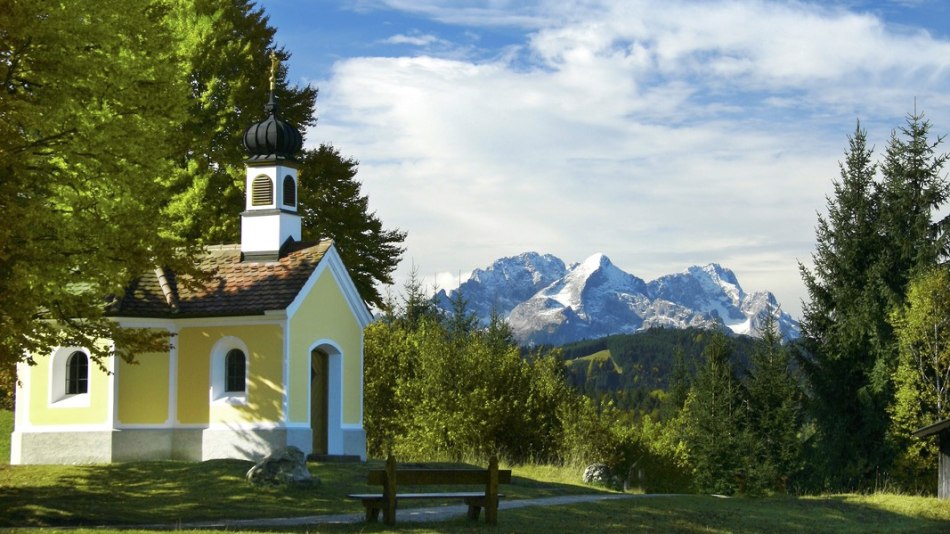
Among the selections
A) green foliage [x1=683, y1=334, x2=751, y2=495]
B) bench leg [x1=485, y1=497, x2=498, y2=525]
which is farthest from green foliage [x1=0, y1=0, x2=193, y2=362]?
green foliage [x1=683, y1=334, x2=751, y2=495]

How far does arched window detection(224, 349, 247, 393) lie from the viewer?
93.6 feet

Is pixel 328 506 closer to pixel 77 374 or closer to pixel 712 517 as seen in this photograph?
pixel 712 517

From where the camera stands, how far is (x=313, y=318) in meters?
29.0

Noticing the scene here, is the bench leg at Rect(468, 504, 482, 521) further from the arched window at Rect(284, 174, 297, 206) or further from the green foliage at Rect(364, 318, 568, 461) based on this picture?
the green foliage at Rect(364, 318, 568, 461)

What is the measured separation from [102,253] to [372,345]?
Result: 24037 mm

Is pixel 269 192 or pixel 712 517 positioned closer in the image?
pixel 712 517

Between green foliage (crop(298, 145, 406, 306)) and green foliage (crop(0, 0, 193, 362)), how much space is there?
17.5 meters

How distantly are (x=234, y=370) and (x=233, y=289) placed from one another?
6.67 feet

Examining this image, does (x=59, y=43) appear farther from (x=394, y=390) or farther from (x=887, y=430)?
(x=887, y=430)

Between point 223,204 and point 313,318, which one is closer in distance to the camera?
point 313,318

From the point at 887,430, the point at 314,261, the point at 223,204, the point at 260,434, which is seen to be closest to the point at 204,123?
the point at 223,204

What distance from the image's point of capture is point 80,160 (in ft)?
60.8

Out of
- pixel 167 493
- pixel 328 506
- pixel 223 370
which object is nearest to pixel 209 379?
pixel 223 370

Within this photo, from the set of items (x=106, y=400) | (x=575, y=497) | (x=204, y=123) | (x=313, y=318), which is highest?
(x=204, y=123)
